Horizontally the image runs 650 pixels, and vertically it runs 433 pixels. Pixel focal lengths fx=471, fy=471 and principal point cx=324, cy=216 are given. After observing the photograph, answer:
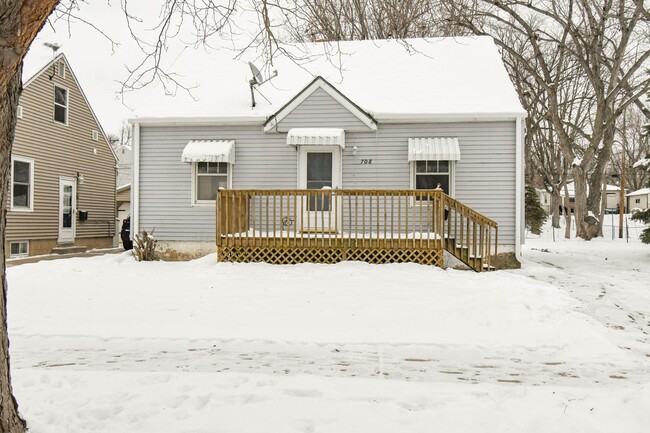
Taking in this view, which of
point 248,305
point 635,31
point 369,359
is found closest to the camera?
point 369,359

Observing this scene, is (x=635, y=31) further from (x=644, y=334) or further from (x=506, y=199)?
(x=644, y=334)

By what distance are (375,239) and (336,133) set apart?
281 centimetres

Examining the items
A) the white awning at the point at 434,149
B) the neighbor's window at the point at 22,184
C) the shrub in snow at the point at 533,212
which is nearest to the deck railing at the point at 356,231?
the white awning at the point at 434,149

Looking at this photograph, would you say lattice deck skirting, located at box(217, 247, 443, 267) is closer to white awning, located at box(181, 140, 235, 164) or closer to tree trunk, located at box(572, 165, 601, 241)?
white awning, located at box(181, 140, 235, 164)

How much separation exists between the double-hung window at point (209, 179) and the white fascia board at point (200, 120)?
1064 mm

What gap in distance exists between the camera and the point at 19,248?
14.6m

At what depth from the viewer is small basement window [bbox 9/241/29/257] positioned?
14320 mm

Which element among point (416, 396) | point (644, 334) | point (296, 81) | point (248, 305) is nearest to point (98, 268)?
point (248, 305)

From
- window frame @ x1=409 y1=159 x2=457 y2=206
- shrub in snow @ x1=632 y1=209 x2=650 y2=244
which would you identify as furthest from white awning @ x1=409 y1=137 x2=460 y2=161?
shrub in snow @ x1=632 y1=209 x2=650 y2=244

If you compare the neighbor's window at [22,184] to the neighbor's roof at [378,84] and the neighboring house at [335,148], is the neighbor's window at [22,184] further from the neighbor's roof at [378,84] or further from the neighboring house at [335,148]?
the neighboring house at [335,148]

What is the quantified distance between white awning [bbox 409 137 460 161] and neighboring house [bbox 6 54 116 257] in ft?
37.8

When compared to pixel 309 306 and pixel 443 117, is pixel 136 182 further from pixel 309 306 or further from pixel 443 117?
pixel 443 117

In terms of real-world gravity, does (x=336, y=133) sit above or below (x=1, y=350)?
above

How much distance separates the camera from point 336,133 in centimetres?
1123
